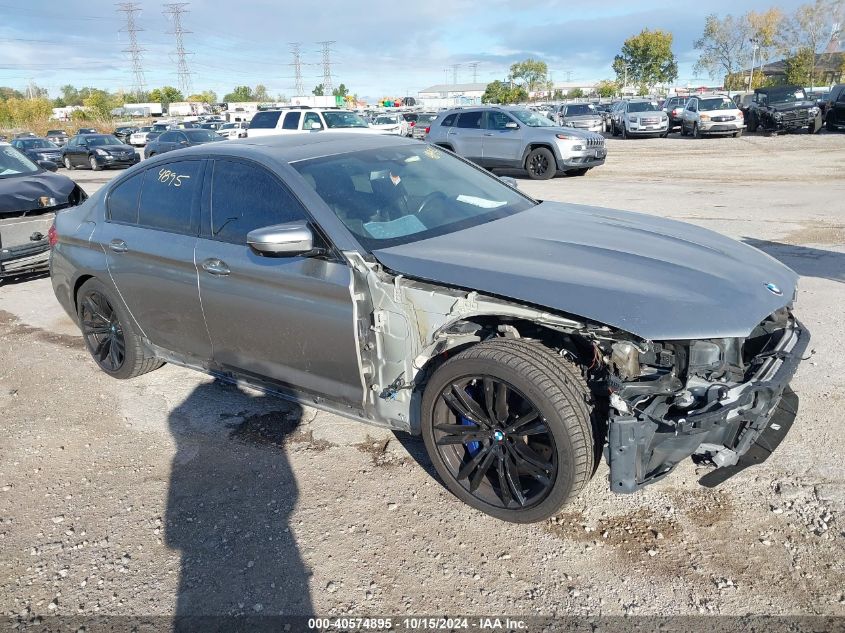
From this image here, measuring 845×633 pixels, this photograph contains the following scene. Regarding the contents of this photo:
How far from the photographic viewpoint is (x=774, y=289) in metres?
3.08

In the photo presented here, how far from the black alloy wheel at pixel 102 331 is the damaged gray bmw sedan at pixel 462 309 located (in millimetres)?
465

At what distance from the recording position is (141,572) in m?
2.92

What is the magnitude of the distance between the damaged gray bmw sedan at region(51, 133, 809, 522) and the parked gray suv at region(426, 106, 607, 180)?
1242cm

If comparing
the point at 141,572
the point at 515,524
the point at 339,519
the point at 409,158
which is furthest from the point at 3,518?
the point at 409,158

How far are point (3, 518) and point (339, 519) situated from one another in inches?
69.5

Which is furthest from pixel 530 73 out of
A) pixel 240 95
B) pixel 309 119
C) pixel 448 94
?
pixel 309 119

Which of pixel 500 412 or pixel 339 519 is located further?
pixel 339 519

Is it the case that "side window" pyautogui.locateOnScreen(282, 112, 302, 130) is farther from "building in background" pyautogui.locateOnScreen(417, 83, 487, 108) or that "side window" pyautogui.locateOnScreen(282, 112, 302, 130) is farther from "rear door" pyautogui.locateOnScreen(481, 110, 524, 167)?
"building in background" pyautogui.locateOnScreen(417, 83, 487, 108)

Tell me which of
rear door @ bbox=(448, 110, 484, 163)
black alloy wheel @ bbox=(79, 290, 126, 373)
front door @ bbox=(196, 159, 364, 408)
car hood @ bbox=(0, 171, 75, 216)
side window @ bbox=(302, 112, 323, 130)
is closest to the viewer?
front door @ bbox=(196, 159, 364, 408)

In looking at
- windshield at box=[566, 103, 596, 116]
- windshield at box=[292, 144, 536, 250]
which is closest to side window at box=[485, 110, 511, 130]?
windshield at box=[292, 144, 536, 250]

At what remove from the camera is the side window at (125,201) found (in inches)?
174

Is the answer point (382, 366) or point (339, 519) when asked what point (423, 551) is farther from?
point (382, 366)

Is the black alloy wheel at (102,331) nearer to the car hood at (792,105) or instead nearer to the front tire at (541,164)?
the front tire at (541,164)

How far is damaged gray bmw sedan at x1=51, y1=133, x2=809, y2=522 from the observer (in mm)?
2748
